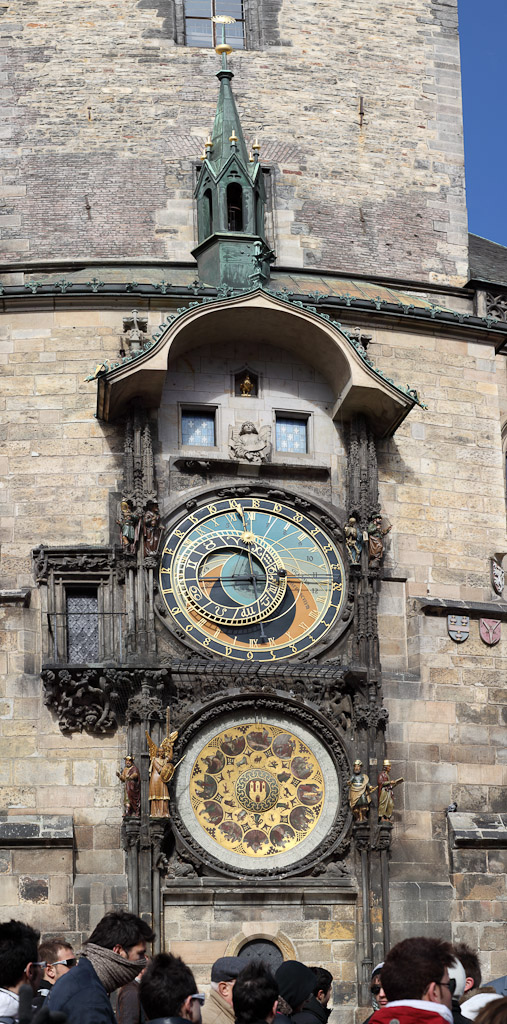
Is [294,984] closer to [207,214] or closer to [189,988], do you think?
[189,988]

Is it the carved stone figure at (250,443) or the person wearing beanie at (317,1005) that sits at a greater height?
the carved stone figure at (250,443)

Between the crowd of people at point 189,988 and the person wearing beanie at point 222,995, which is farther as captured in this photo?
the person wearing beanie at point 222,995

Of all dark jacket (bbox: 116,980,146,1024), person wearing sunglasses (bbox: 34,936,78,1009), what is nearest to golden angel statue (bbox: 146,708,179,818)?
person wearing sunglasses (bbox: 34,936,78,1009)

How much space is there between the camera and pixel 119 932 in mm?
7785

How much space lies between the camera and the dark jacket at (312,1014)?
8.81 meters

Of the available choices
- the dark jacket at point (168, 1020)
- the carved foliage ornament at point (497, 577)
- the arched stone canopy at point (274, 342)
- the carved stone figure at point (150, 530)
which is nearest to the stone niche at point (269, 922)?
the carved stone figure at point (150, 530)

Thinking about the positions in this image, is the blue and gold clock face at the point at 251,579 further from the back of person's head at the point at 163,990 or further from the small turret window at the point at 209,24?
the back of person's head at the point at 163,990

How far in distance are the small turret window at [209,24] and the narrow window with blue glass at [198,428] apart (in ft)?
19.0

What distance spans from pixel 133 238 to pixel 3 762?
6.70 meters

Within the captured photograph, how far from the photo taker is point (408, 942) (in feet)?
22.4

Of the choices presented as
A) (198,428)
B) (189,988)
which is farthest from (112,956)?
(198,428)

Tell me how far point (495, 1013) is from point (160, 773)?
35.5ft

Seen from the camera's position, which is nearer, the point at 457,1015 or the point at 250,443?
the point at 457,1015

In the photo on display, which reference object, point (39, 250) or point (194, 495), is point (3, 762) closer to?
point (194, 495)
